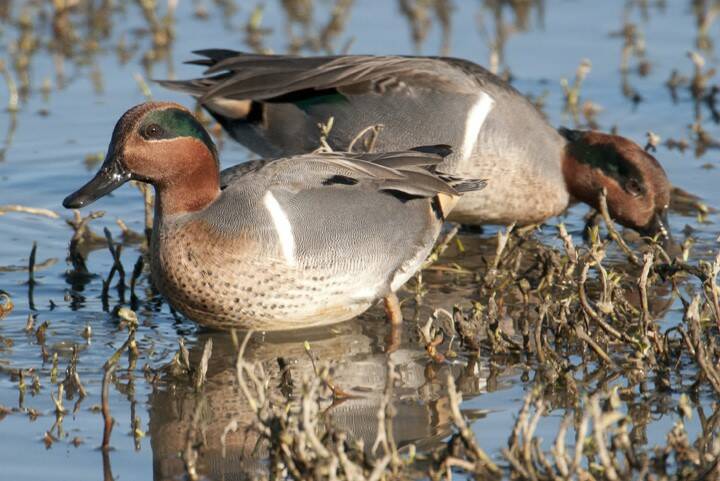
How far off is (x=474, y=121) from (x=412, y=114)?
0.99 ft

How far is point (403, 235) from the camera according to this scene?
538cm

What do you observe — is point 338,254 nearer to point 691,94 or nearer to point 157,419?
point 157,419

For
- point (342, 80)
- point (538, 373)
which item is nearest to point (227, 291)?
point (538, 373)

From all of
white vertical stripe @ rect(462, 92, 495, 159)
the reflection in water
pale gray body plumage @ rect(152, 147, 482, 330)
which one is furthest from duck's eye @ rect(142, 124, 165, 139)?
the reflection in water

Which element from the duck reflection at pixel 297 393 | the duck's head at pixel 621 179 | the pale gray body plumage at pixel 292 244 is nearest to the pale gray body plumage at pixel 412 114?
the duck's head at pixel 621 179

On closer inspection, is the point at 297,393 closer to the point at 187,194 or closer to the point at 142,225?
the point at 187,194

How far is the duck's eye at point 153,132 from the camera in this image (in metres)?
5.00

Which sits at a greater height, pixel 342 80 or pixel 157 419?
pixel 342 80

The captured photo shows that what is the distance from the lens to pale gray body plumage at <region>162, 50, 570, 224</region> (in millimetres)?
6348

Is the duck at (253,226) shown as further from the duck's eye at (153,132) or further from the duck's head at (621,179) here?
the duck's head at (621,179)

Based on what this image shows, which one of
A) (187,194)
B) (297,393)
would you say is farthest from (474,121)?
(297,393)

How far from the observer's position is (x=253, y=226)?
195 inches

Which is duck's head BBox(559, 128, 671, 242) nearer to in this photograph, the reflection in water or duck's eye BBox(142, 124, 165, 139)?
the reflection in water

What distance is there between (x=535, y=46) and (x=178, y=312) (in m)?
4.52
